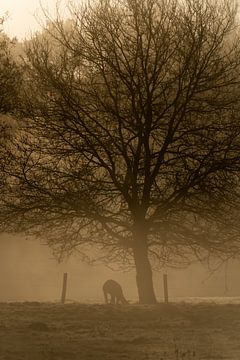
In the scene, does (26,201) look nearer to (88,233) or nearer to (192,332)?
(88,233)

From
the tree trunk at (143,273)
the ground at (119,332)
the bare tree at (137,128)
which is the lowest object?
the ground at (119,332)

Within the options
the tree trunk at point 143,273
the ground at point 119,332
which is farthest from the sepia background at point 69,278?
the ground at point 119,332

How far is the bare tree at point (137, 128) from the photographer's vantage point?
650 inches

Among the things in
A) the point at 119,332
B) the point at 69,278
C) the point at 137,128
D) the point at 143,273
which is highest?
the point at 69,278

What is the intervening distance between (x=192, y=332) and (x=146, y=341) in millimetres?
1472

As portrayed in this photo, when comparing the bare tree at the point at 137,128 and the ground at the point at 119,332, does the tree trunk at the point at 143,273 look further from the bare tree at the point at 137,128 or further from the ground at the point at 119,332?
the ground at the point at 119,332

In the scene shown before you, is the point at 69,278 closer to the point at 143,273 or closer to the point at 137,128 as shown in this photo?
the point at 143,273

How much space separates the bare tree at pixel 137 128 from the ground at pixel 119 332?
2.46 meters

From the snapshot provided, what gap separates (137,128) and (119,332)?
6.53m

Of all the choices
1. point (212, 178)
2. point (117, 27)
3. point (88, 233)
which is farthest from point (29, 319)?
point (117, 27)

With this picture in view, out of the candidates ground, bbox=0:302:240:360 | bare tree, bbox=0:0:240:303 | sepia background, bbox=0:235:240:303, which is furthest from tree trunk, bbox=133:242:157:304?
sepia background, bbox=0:235:240:303

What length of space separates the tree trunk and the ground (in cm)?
166

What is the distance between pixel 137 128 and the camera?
16.7 meters

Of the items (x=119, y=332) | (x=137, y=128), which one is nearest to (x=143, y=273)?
(x=137, y=128)
